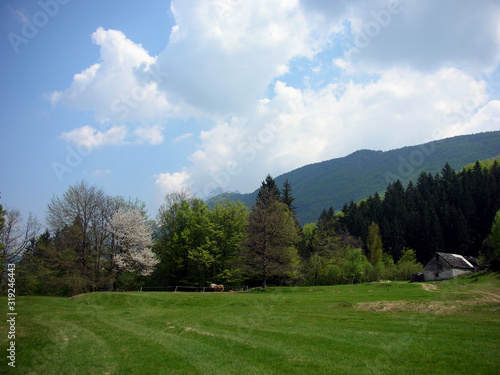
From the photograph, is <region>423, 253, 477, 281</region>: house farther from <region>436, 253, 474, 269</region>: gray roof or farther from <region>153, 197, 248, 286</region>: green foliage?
<region>153, 197, 248, 286</region>: green foliage

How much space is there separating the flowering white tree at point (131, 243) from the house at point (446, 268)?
59.0 m

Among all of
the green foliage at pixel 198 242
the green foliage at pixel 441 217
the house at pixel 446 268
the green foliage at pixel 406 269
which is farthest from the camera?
the green foliage at pixel 441 217

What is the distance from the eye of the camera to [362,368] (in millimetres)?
9711

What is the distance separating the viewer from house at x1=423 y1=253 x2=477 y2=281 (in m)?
61.5

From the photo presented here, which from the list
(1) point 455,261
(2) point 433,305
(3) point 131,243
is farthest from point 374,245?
(3) point 131,243

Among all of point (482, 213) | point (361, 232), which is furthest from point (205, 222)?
point (482, 213)

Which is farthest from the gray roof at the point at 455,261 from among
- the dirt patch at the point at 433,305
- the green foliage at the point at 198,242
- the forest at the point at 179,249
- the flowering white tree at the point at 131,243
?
the flowering white tree at the point at 131,243

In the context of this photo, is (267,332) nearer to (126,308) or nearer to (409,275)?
(126,308)

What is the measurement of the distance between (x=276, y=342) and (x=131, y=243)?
39254 millimetres

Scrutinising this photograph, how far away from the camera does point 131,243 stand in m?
47.2

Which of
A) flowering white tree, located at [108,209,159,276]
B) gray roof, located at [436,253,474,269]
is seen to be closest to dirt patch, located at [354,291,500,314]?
flowering white tree, located at [108,209,159,276]

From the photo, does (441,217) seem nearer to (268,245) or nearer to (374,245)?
(374,245)

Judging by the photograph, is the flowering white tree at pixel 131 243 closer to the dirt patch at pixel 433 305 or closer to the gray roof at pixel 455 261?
the dirt patch at pixel 433 305

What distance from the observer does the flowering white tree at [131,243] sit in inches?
1822
